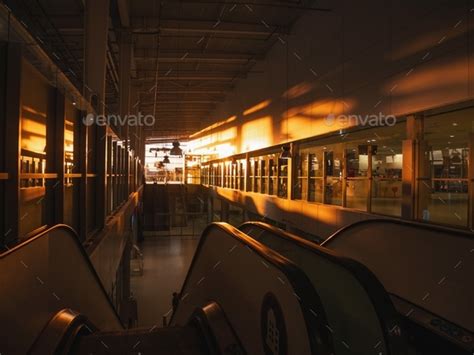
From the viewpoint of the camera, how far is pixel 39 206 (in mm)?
3381

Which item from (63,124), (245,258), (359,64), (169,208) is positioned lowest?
(169,208)

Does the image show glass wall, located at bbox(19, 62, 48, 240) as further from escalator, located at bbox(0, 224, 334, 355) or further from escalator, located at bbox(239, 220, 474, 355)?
escalator, located at bbox(239, 220, 474, 355)

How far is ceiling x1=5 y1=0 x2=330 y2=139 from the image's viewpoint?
1000cm

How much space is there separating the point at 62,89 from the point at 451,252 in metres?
3.98

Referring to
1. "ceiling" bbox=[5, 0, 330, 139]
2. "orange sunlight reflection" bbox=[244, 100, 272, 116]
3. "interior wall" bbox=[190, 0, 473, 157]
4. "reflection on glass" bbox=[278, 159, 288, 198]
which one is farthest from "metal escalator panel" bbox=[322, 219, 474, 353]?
"orange sunlight reflection" bbox=[244, 100, 272, 116]

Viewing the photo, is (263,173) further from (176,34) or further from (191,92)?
(191,92)

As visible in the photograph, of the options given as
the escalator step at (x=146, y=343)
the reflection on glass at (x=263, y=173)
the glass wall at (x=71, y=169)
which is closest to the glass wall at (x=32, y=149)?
the glass wall at (x=71, y=169)

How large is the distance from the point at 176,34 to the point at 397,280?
11.4 metres

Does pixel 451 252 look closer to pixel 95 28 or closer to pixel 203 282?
pixel 203 282

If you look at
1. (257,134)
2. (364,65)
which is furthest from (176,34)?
(364,65)

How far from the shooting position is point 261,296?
2072 millimetres

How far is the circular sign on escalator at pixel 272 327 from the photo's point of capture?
1749mm

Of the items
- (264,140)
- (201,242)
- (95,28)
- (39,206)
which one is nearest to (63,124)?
(39,206)

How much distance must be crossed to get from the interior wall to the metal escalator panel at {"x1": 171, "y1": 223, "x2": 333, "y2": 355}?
4199 mm
